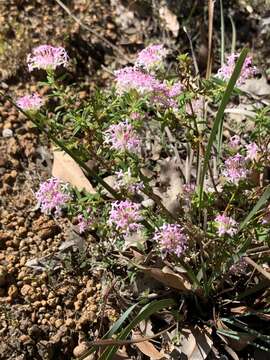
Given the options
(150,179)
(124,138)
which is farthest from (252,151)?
(124,138)

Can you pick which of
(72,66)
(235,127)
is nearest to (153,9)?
(72,66)

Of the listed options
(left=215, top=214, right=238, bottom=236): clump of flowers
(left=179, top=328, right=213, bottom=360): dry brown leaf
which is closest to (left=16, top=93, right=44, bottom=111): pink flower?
(left=215, top=214, right=238, bottom=236): clump of flowers

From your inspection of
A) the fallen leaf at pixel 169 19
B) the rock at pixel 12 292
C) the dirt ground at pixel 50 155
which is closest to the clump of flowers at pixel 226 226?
the dirt ground at pixel 50 155

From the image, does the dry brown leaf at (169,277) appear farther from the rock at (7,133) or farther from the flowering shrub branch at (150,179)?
the rock at (7,133)

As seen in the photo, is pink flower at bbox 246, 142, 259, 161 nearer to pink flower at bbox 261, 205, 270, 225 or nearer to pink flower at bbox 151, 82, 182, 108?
pink flower at bbox 261, 205, 270, 225

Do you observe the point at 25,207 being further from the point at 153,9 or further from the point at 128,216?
the point at 153,9
